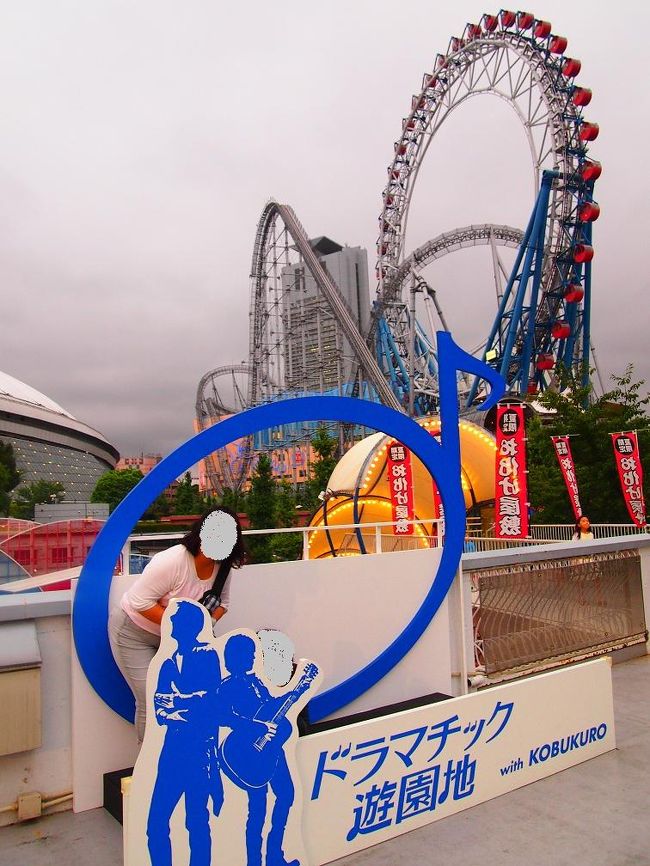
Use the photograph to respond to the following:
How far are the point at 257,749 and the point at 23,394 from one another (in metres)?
81.8

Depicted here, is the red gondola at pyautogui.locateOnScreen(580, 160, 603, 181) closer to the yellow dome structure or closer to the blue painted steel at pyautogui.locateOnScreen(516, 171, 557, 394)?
the blue painted steel at pyautogui.locateOnScreen(516, 171, 557, 394)

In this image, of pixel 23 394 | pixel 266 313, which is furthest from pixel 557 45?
pixel 23 394

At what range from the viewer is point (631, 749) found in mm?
4594

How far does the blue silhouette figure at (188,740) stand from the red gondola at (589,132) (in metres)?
32.1

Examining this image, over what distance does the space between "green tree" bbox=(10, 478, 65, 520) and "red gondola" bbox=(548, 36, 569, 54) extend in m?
45.8

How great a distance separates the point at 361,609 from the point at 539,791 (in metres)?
1.78

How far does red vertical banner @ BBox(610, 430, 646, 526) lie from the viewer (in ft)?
37.1

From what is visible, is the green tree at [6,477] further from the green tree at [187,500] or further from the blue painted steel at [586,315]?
the blue painted steel at [586,315]

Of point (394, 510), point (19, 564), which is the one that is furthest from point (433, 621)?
point (19, 564)

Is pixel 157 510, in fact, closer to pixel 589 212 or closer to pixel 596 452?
pixel 589 212

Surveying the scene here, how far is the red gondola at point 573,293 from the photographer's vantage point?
96.7ft

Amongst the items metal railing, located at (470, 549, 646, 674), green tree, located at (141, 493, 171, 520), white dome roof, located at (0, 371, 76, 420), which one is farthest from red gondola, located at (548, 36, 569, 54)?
white dome roof, located at (0, 371, 76, 420)

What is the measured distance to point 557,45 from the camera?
1134 inches

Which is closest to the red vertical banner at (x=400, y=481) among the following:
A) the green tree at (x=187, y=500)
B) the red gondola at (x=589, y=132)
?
the red gondola at (x=589, y=132)
